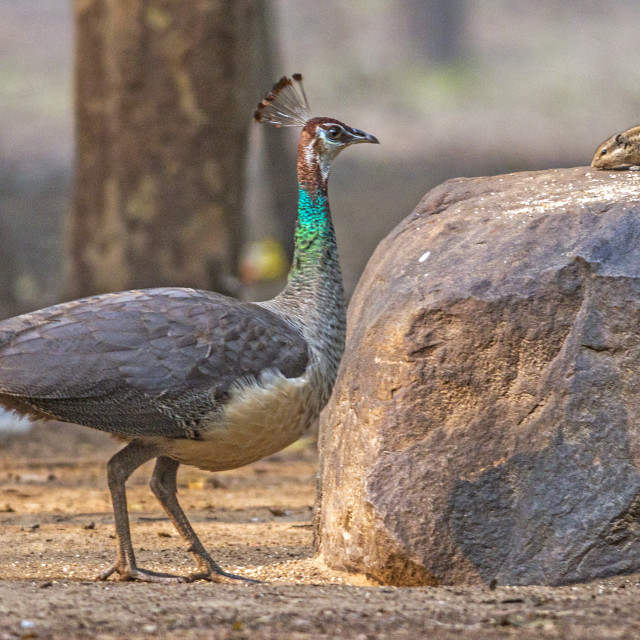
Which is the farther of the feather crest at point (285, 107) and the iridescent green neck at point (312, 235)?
the feather crest at point (285, 107)

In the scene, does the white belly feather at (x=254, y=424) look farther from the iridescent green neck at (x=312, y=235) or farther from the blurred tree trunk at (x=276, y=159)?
the blurred tree trunk at (x=276, y=159)

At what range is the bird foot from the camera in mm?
5371

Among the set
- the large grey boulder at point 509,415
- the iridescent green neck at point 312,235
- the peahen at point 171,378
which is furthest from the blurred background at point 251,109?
the large grey boulder at point 509,415

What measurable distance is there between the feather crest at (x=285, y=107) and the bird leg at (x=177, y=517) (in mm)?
1932

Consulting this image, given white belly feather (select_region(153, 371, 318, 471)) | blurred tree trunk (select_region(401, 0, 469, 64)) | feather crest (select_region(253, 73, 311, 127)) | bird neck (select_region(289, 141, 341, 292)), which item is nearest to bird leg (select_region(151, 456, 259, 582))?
white belly feather (select_region(153, 371, 318, 471))

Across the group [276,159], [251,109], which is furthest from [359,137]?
[276,159]

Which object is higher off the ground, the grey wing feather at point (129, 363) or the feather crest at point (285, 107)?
the feather crest at point (285, 107)

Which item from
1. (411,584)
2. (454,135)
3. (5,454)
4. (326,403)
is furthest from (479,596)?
(454,135)

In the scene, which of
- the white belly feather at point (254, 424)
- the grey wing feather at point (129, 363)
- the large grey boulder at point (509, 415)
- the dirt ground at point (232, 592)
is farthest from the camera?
the white belly feather at point (254, 424)

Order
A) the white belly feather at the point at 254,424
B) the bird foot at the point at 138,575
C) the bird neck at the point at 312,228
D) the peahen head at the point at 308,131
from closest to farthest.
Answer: the white belly feather at the point at 254,424 → the bird foot at the point at 138,575 → the bird neck at the point at 312,228 → the peahen head at the point at 308,131

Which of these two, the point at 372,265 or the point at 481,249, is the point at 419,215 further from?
the point at 481,249

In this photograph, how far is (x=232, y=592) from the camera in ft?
15.9

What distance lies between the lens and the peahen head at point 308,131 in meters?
6.06

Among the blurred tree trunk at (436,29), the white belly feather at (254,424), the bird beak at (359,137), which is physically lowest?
the white belly feather at (254,424)
